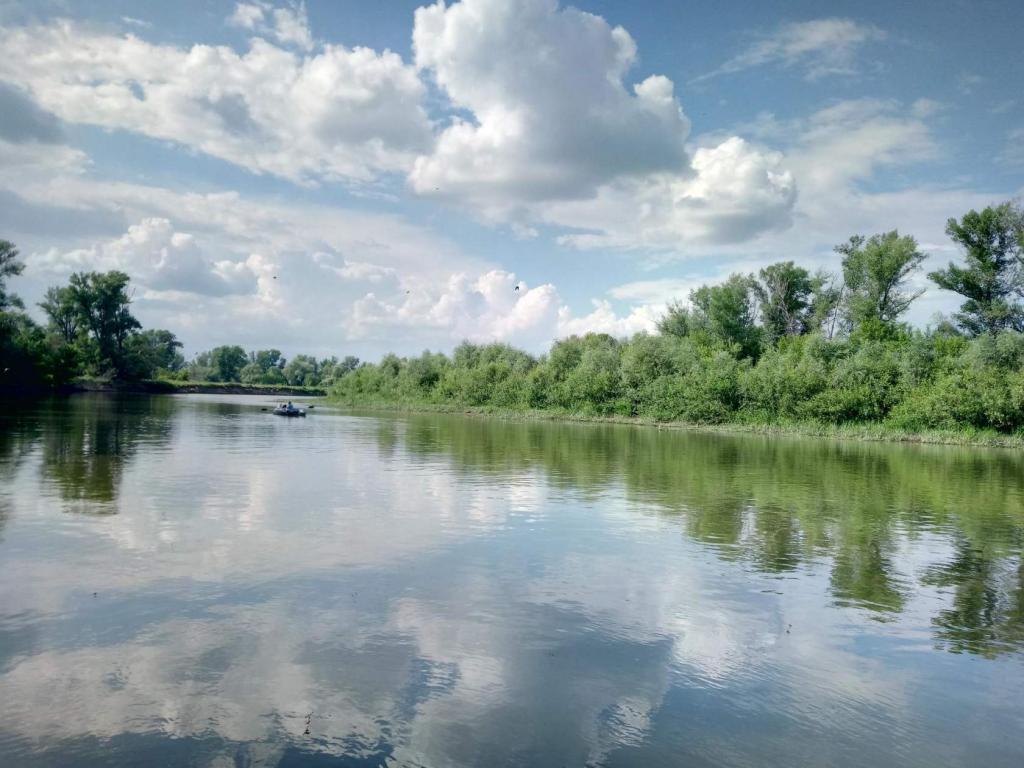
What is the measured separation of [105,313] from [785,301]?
120014mm

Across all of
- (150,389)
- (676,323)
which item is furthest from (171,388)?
(676,323)

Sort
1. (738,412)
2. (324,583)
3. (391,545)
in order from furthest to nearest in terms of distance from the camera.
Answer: (738,412)
(391,545)
(324,583)

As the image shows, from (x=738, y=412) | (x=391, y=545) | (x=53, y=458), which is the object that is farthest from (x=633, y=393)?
(x=391, y=545)

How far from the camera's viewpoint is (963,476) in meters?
32.3

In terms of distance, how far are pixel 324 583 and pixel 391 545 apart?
10.3 ft

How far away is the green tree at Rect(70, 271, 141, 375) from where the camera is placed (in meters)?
131

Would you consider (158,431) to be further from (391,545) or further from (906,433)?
(906,433)

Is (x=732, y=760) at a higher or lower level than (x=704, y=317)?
lower

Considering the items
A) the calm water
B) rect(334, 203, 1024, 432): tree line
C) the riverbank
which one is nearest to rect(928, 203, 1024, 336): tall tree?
rect(334, 203, 1024, 432): tree line

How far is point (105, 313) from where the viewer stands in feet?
437

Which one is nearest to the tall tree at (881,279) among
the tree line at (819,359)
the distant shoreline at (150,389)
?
the tree line at (819,359)

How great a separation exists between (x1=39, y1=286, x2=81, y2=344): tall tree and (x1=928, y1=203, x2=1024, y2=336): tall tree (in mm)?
138519

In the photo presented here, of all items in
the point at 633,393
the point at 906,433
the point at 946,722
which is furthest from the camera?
the point at 633,393

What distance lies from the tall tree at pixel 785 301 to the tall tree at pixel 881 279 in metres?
8.17
